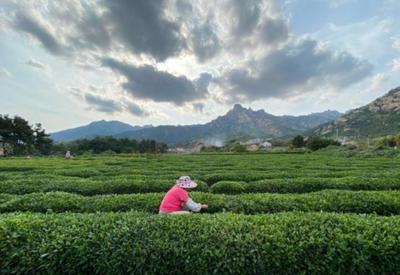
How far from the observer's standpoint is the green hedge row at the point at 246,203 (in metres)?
8.49

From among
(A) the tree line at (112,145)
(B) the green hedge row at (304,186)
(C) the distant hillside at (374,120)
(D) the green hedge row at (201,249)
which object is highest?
(C) the distant hillside at (374,120)

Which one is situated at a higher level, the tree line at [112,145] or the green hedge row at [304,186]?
the tree line at [112,145]

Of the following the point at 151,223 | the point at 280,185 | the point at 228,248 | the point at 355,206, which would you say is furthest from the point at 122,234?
the point at 280,185

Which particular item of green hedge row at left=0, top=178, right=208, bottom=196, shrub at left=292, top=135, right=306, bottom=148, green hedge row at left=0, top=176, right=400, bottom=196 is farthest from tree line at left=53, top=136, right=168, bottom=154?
green hedge row at left=0, top=176, right=400, bottom=196

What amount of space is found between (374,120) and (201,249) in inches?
6760

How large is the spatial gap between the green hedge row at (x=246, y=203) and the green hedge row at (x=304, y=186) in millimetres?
2980

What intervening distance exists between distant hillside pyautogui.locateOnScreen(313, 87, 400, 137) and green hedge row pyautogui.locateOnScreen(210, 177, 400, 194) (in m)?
124

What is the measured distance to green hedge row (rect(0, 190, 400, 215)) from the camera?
8.49m

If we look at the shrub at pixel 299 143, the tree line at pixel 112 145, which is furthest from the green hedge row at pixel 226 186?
the tree line at pixel 112 145

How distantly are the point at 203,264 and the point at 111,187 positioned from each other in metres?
9.47

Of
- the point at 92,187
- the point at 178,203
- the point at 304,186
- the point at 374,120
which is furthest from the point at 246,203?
the point at 374,120

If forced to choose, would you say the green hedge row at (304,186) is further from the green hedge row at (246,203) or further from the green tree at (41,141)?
the green tree at (41,141)

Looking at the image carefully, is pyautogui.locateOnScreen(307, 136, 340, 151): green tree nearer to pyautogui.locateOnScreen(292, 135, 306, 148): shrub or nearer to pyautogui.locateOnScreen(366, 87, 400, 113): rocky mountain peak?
pyautogui.locateOnScreen(292, 135, 306, 148): shrub

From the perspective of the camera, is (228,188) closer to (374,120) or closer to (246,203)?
(246,203)
